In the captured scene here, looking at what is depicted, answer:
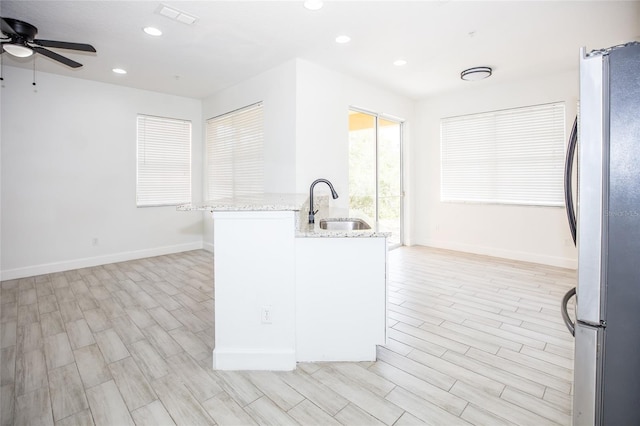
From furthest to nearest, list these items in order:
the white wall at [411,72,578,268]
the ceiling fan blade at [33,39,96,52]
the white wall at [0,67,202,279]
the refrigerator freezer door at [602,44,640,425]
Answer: the white wall at [411,72,578,268]
the white wall at [0,67,202,279]
the ceiling fan blade at [33,39,96,52]
the refrigerator freezer door at [602,44,640,425]

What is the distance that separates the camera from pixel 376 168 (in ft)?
17.8

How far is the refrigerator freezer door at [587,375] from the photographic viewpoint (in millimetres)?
1159

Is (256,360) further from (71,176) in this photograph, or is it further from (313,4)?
(71,176)

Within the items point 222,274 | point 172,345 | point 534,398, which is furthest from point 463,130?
point 172,345

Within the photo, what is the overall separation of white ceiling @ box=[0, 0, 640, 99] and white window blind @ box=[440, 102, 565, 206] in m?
0.74

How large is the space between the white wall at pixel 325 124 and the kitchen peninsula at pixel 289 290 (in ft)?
5.74

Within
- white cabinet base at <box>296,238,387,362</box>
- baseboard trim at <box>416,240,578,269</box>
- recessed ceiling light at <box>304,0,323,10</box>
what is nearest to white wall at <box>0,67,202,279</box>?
recessed ceiling light at <box>304,0,323,10</box>

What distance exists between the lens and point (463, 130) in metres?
5.60

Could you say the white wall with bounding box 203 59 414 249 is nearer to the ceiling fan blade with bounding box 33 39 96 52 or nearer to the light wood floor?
the light wood floor

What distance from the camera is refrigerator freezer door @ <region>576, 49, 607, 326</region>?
1.15m

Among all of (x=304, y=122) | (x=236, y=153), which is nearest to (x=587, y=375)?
(x=304, y=122)

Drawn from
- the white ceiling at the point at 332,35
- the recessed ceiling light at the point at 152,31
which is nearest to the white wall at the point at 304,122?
the white ceiling at the point at 332,35

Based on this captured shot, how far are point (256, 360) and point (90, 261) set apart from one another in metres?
4.10

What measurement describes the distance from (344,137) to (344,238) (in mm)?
2695
